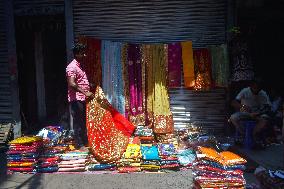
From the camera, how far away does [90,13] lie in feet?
29.0

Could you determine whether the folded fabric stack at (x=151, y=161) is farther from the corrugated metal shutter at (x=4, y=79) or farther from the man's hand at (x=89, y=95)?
the corrugated metal shutter at (x=4, y=79)

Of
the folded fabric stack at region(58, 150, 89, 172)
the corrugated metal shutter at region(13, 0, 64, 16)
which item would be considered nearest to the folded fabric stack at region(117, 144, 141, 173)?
the folded fabric stack at region(58, 150, 89, 172)

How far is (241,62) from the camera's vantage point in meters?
8.23

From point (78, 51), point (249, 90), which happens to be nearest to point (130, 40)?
point (78, 51)

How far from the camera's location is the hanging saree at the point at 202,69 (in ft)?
27.4

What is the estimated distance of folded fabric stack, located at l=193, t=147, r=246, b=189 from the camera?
16.3 feet

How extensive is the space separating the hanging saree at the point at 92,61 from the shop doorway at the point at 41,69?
1.45m

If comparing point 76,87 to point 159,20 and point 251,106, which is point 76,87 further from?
point 251,106

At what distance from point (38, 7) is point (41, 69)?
2.96 meters

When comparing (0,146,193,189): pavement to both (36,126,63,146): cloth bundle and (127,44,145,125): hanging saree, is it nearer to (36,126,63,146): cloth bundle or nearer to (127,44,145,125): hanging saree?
(36,126,63,146): cloth bundle

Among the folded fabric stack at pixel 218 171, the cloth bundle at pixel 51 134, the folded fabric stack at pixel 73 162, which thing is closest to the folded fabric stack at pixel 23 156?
the folded fabric stack at pixel 73 162

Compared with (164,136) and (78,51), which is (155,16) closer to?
(78,51)

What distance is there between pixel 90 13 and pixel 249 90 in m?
4.43

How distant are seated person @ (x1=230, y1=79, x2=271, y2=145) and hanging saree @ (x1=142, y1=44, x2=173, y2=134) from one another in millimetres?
1580
